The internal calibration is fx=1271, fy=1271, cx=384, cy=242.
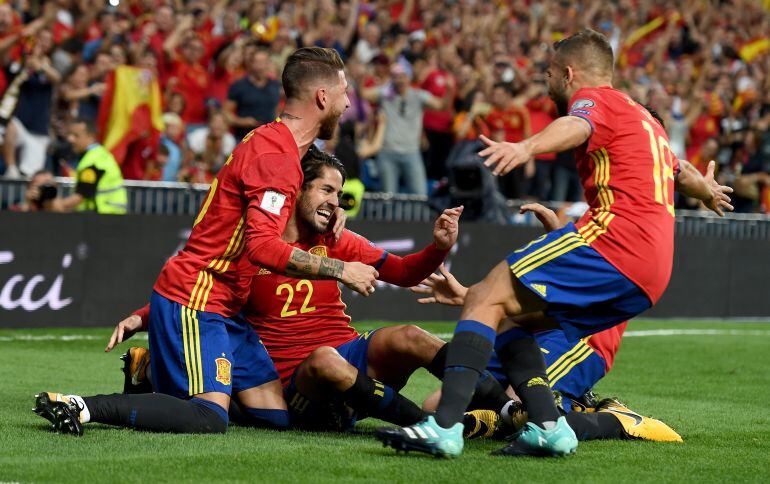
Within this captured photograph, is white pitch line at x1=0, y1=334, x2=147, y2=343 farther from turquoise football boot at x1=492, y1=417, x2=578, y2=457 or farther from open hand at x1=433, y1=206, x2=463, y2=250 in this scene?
turquoise football boot at x1=492, y1=417, x2=578, y2=457

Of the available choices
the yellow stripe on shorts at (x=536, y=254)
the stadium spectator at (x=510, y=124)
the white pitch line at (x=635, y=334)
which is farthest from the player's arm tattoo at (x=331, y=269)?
the stadium spectator at (x=510, y=124)

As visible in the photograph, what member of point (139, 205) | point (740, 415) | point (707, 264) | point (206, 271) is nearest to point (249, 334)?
point (206, 271)

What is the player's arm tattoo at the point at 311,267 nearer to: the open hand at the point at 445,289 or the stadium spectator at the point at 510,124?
the open hand at the point at 445,289

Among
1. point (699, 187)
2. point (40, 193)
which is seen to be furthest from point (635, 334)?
point (699, 187)

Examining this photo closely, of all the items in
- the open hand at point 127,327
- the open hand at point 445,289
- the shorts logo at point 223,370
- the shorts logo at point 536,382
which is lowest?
the shorts logo at point 223,370

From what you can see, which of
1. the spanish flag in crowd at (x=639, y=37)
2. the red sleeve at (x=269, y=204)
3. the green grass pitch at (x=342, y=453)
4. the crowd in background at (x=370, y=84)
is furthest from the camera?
the spanish flag in crowd at (x=639, y=37)

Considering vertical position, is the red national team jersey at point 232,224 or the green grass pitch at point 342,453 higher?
the red national team jersey at point 232,224

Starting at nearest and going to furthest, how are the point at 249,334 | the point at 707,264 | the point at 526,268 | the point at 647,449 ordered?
the point at 526,268, the point at 647,449, the point at 249,334, the point at 707,264

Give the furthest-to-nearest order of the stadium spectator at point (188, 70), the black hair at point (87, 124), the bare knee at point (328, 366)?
1. the stadium spectator at point (188, 70)
2. the black hair at point (87, 124)
3. the bare knee at point (328, 366)

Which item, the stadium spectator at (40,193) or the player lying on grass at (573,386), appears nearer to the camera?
the player lying on grass at (573,386)

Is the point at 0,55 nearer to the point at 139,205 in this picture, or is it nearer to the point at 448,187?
the point at 139,205

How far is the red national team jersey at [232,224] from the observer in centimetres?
593

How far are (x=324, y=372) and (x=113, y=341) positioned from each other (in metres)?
1.08

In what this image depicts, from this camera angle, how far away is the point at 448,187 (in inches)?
585
